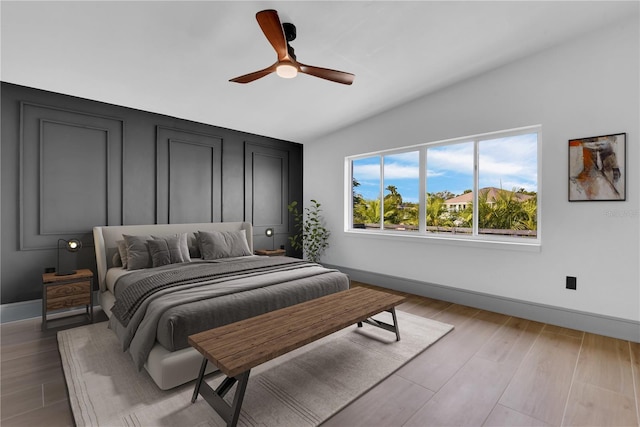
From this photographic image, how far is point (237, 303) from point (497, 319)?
2886 mm

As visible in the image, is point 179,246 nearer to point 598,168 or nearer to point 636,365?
point 636,365

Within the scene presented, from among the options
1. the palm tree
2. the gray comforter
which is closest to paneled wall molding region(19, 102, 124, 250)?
the gray comforter

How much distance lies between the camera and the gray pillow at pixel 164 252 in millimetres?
3533

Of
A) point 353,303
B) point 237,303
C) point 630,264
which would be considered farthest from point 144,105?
point 630,264

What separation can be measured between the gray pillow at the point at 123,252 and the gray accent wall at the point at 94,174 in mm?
438

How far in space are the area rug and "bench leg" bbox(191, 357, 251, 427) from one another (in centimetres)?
8

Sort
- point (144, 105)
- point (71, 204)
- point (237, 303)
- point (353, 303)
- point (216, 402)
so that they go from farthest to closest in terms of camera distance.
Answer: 1. point (144, 105)
2. point (71, 204)
3. point (353, 303)
4. point (237, 303)
5. point (216, 402)

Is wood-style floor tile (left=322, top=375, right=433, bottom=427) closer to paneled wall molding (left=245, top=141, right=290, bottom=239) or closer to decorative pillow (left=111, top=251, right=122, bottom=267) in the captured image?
decorative pillow (left=111, top=251, right=122, bottom=267)

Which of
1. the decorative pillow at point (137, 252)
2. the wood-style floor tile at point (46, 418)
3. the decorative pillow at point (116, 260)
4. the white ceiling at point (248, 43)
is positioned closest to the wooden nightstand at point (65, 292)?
the decorative pillow at point (116, 260)

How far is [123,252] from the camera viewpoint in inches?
142

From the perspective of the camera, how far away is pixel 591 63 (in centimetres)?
309

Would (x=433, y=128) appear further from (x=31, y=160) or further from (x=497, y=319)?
(x=31, y=160)

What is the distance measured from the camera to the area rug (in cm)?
182

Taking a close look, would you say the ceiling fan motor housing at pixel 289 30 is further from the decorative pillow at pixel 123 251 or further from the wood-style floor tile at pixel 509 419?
the wood-style floor tile at pixel 509 419
